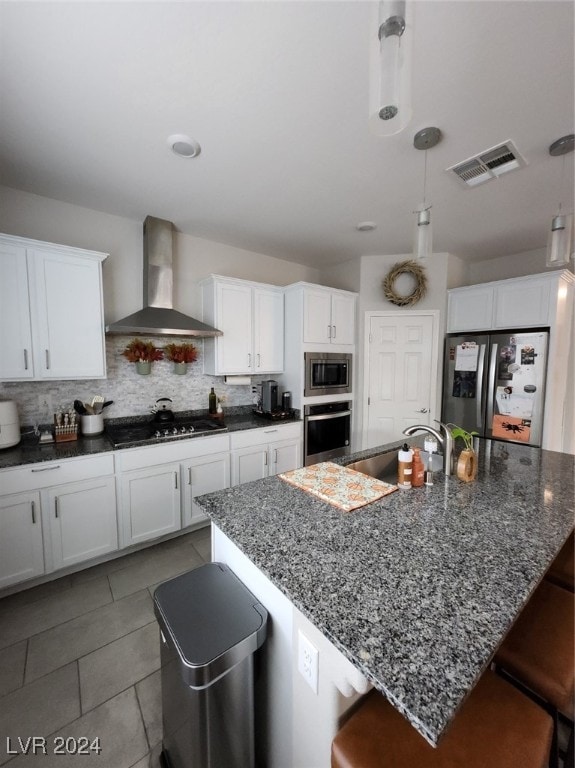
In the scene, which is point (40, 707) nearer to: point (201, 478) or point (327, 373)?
point (201, 478)

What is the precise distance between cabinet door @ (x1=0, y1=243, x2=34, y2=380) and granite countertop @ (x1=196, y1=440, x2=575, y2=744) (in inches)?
67.2

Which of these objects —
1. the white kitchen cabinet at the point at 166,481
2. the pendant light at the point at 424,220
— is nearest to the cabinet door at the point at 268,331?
the white kitchen cabinet at the point at 166,481

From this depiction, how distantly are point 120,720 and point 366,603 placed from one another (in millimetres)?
1406

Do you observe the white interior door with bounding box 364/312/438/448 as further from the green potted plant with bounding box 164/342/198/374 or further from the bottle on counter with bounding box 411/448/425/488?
the bottle on counter with bounding box 411/448/425/488

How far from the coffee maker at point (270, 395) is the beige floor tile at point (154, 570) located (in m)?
1.45

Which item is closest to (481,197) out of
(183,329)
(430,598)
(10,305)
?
(183,329)

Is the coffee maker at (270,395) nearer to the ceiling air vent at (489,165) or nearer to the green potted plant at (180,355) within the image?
the green potted plant at (180,355)

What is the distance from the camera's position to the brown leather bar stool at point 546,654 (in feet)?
3.07

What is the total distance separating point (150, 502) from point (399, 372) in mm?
2846

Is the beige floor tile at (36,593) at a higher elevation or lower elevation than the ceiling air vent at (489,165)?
lower

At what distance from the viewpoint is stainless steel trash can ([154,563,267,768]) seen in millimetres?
891

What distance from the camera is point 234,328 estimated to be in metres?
3.04

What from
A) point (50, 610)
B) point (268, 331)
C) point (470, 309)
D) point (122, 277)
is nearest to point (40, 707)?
point (50, 610)

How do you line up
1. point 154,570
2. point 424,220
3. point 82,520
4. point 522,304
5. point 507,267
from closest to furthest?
point 424,220 < point 82,520 < point 154,570 < point 522,304 < point 507,267
